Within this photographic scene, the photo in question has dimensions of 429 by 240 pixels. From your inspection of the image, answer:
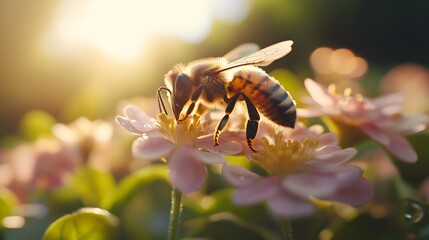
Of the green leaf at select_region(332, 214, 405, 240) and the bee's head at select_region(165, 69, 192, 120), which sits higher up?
the bee's head at select_region(165, 69, 192, 120)

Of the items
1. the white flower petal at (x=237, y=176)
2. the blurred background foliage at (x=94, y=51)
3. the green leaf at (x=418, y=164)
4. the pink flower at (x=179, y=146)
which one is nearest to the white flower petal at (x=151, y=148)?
the pink flower at (x=179, y=146)

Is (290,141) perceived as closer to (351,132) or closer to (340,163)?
(340,163)

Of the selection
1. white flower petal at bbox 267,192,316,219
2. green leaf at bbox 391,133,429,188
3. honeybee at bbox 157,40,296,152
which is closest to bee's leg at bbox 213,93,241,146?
honeybee at bbox 157,40,296,152

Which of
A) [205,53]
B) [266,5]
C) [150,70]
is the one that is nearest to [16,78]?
[150,70]

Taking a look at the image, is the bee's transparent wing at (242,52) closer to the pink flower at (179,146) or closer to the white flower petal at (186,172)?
the pink flower at (179,146)

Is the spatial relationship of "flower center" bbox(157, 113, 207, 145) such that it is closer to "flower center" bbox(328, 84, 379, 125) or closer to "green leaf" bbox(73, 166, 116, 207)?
"flower center" bbox(328, 84, 379, 125)

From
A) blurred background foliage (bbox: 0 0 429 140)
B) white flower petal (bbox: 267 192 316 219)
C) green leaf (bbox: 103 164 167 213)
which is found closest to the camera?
white flower petal (bbox: 267 192 316 219)

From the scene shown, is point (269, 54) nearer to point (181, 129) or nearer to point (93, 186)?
point (181, 129)

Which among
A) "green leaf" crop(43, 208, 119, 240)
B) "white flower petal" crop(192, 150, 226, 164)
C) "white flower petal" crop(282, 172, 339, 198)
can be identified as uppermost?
"white flower petal" crop(192, 150, 226, 164)
